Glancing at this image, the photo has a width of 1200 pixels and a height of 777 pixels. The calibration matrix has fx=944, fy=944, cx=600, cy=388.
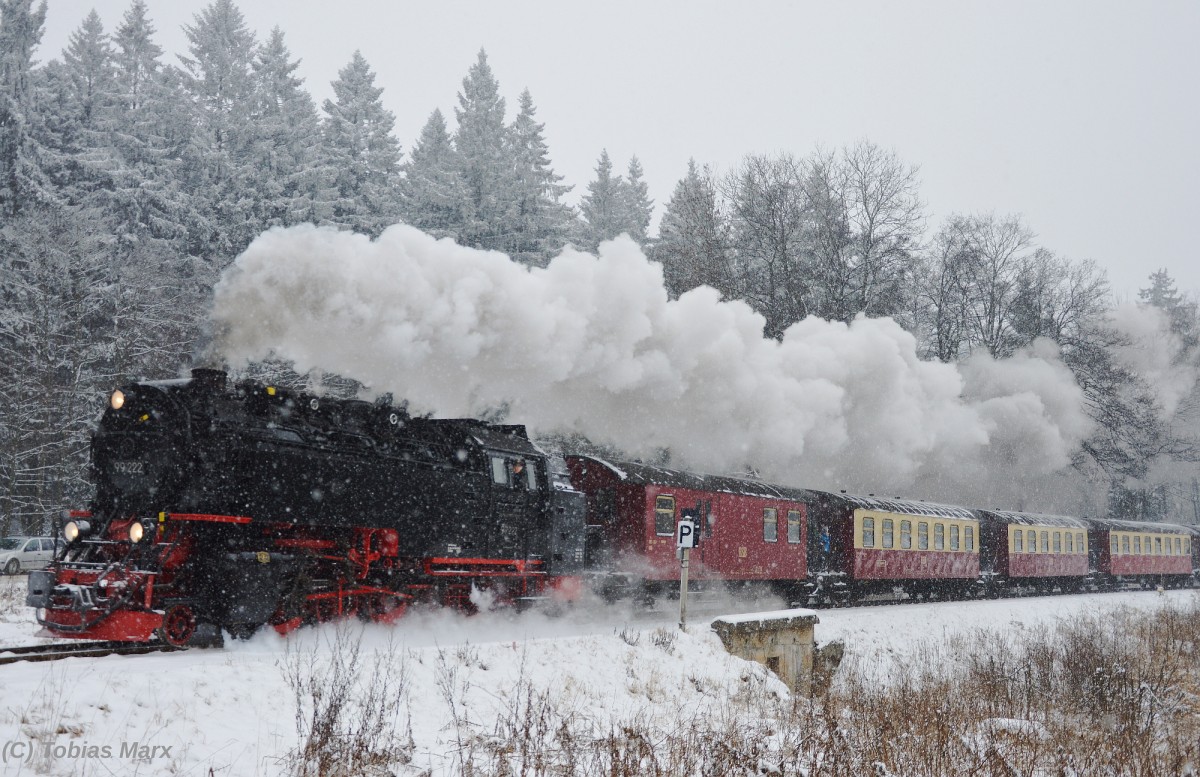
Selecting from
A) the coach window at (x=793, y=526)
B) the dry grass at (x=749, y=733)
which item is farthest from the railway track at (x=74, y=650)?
the coach window at (x=793, y=526)

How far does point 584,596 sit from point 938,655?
698 centimetres

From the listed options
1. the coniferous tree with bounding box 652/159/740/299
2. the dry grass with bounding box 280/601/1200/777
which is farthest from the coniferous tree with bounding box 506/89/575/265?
the dry grass with bounding box 280/601/1200/777

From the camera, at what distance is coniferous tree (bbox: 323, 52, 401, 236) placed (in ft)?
115

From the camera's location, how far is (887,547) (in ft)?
79.0

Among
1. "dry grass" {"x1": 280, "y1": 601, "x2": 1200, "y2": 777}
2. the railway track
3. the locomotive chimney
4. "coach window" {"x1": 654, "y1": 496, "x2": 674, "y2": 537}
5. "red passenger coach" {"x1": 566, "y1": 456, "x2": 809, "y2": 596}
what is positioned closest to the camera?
"dry grass" {"x1": 280, "y1": 601, "x2": 1200, "y2": 777}

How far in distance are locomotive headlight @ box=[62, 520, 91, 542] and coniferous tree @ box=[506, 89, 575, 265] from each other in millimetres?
27468

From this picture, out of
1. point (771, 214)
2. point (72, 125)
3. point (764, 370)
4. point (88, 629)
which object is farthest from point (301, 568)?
point (72, 125)

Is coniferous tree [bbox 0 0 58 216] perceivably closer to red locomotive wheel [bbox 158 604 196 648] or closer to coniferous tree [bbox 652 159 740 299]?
coniferous tree [bbox 652 159 740 299]

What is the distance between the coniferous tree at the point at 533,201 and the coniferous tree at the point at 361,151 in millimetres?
5044

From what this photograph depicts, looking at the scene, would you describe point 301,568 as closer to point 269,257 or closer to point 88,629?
point 88,629

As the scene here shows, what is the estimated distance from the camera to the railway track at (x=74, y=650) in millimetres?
9188

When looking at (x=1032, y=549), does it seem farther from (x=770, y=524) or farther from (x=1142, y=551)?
(x=770, y=524)

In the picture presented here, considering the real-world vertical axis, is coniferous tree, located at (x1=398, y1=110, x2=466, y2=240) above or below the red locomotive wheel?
above

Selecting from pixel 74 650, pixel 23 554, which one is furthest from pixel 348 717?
pixel 23 554
